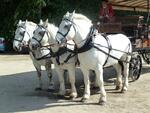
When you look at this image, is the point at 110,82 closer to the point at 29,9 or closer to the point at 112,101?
the point at 112,101

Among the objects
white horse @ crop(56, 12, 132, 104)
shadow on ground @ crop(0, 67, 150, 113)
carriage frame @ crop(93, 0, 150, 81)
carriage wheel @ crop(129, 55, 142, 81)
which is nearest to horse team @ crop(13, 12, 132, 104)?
white horse @ crop(56, 12, 132, 104)

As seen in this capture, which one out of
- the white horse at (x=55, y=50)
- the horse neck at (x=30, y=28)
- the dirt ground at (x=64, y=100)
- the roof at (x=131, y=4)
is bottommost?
the dirt ground at (x=64, y=100)

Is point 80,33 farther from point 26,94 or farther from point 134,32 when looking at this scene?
point 134,32

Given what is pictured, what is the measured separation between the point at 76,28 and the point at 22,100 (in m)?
2.37

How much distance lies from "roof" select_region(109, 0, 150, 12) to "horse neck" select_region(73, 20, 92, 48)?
3.87 m

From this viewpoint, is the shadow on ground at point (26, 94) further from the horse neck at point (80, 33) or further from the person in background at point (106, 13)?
the person in background at point (106, 13)

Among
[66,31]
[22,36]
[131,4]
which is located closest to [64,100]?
[66,31]

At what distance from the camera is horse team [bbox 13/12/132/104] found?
9633mm

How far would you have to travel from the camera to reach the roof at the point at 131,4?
1399cm

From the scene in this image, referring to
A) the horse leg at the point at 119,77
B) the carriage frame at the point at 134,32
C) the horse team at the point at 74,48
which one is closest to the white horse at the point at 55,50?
the horse team at the point at 74,48

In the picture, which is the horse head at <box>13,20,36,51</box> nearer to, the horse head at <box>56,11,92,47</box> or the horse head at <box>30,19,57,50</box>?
the horse head at <box>30,19,57,50</box>

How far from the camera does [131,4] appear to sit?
15008 millimetres

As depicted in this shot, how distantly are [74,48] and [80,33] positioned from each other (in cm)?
46

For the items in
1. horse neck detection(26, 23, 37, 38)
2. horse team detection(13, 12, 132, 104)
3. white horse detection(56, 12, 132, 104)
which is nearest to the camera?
white horse detection(56, 12, 132, 104)
